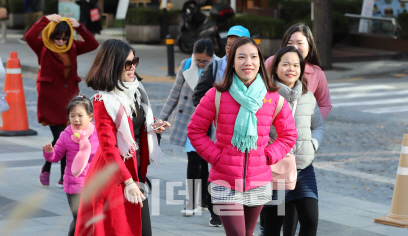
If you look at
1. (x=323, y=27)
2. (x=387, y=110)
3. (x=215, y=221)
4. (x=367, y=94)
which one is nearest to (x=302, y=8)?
(x=323, y=27)

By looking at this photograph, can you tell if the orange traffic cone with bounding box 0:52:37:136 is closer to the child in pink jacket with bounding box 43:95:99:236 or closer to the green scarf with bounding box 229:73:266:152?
the child in pink jacket with bounding box 43:95:99:236

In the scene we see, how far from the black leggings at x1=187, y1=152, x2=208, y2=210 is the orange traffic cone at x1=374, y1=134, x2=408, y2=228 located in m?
1.63

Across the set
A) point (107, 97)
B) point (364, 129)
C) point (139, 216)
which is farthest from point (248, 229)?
point (364, 129)

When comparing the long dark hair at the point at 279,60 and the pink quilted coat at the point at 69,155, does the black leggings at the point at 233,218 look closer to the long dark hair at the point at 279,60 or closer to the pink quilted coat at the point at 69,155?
the long dark hair at the point at 279,60

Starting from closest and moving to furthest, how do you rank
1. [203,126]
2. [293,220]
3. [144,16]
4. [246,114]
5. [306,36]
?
1. [246,114]
2. [203,126]
3. [293,220]
4. [306,36]
5. [144,16]

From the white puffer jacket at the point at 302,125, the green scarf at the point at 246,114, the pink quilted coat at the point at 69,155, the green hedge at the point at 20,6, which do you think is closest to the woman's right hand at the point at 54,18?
the pink quilted coat at the point at 69,155

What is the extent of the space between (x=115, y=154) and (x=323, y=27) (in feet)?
54.6

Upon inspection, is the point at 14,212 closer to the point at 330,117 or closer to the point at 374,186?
the point at 374,186

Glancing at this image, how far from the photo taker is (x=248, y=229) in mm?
4469

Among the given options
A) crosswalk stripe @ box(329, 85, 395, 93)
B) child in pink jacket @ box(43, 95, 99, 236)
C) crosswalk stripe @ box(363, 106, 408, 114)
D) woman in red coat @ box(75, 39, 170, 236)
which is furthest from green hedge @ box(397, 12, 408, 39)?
woman in red coat @ box(75, 39, 170, 236)

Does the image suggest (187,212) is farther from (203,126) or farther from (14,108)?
(14,108)

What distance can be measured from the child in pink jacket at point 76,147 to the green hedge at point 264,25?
55.2ft

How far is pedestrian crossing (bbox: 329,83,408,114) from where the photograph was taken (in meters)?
14.0

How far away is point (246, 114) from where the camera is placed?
4.23 metres
